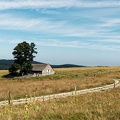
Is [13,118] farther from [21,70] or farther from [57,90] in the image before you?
[21,70]

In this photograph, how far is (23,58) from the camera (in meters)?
90.5

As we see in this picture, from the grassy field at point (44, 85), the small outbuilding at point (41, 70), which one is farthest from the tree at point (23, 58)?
the grassy field at point (44, 85)

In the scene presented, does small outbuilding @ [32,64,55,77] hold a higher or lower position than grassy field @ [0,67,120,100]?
higher

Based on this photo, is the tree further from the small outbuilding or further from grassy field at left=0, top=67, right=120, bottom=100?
grassy field at left=0, top=67, right=120, bottom=100

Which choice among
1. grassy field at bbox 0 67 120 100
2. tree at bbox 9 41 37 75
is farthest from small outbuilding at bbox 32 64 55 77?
grassy field at bbox 0 67 120 100

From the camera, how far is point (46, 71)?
3875 inches

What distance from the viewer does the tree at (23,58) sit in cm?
9044

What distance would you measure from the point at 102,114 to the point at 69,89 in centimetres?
2587

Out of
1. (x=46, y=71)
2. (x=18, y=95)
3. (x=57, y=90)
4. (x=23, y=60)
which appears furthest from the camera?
(x=46, y=71)

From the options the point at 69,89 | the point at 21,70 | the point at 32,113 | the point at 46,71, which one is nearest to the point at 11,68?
the point at 21,70

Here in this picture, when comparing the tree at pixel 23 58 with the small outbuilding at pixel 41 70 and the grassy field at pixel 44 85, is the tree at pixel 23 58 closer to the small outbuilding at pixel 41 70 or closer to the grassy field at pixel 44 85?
the small outbuilding at pixel 41 70

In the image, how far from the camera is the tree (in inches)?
3561

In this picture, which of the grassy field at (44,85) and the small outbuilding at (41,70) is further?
the small outbuilding at (41,70)

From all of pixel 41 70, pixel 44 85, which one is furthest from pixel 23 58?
pixel 44 85
